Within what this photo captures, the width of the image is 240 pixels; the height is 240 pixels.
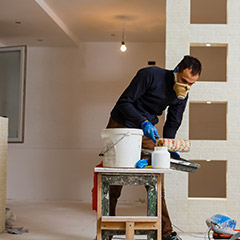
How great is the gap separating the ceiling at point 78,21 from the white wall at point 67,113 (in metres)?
0.22

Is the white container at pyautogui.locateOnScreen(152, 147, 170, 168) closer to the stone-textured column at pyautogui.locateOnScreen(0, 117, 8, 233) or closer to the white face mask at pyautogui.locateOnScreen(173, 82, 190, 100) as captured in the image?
the white face mask at pyautogui.locateOnScreen(173, 82, 190, 100)

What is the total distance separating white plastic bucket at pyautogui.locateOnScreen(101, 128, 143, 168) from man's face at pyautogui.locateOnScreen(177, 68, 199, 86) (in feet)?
1.92

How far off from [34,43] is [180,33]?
306 centimetres

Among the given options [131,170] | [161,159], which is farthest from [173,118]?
[131,170]

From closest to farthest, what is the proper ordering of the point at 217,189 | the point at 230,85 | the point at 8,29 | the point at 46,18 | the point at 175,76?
the point at 175,76 → the point at 230,85 → the point at 46,18 → the point at 8,29 → the point at 217,189

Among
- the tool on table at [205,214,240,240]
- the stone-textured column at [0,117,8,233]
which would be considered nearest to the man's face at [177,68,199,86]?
the tool on table at [205,214,240,240]

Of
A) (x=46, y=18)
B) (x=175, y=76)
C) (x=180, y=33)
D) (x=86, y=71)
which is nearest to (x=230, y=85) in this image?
(x=180, y=33)

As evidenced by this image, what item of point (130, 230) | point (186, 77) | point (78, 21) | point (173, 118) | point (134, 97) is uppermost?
point (78, 21)

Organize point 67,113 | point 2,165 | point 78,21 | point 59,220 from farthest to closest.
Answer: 1. point 67,113
2. point 78,21
3. point 59,220
4. point 2,165

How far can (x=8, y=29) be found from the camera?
5750 millimetres

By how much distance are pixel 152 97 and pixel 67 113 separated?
3.64 meters

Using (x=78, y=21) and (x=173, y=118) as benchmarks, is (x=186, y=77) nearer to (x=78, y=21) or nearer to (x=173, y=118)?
(x=173, y=118)

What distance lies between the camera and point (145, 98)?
117 inches

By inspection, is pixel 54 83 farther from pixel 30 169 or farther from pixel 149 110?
pixel 149 110
